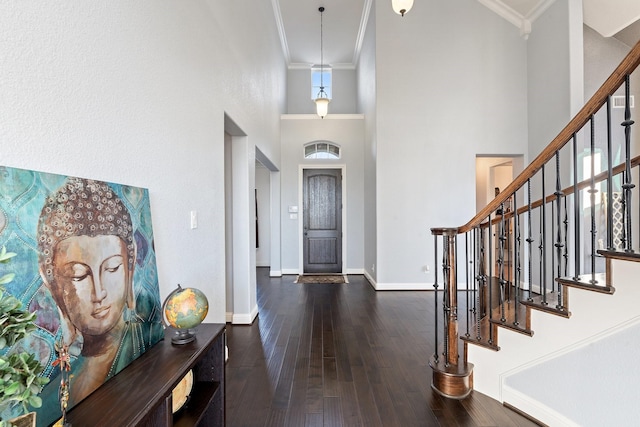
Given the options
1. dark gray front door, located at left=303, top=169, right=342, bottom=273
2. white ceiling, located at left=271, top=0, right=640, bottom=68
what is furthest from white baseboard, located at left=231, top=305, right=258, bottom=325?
white ceiling, located at left=271, top=0, right=640, bottom=68

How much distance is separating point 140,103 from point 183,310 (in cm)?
99

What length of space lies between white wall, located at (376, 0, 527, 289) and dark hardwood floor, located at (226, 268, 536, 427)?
1430 mm

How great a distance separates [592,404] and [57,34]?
2894 millimetres

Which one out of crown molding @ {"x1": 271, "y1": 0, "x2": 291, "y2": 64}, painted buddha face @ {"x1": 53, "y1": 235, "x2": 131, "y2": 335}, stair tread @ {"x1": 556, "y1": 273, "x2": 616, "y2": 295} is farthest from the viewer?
crown molding @ {"x1": 271, "y1": 0, "x2": 291, "y2": 64}

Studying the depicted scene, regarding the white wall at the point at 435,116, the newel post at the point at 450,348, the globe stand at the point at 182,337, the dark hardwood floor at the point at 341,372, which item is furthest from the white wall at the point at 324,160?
the globe stand at the point at 182,337

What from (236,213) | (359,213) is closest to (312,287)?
(359,213)

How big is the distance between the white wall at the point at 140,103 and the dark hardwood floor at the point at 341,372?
26.4 inches

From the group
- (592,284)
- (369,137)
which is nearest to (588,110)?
(592,284)

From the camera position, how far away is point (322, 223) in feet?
23.1

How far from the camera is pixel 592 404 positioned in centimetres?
171

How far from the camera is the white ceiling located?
4.37 metres

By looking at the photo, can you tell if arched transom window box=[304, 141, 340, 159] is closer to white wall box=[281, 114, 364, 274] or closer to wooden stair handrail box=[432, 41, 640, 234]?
white wall box=[281, 114, 364, 274]

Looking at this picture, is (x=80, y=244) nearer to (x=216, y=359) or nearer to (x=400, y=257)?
(x=216, y=359)

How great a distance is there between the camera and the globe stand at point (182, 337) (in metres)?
1.46
